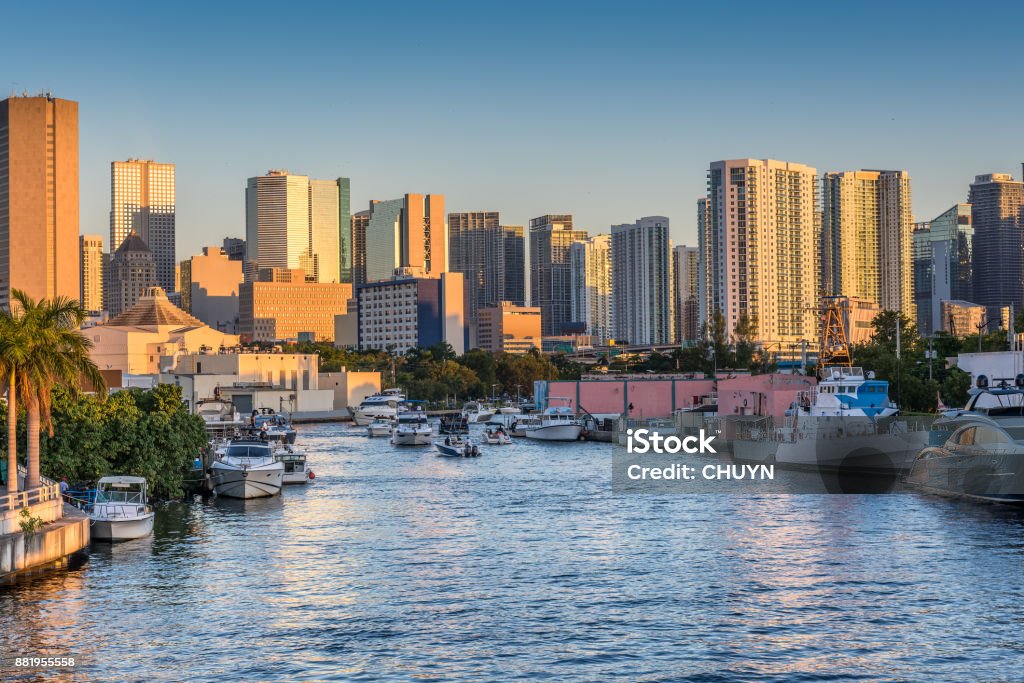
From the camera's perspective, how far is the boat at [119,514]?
47.5m

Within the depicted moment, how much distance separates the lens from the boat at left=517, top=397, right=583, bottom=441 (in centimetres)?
11869

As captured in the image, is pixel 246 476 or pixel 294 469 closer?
pixel 246 476

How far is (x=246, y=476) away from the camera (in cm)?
6538

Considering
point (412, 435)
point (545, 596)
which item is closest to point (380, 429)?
point (412, 435)

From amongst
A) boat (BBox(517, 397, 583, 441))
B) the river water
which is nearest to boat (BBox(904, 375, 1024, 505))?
the river water

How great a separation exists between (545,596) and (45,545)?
1620 cm

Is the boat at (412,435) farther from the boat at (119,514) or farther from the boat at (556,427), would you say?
the boat at (119,514)

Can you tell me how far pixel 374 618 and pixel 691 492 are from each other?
34323 millimetres

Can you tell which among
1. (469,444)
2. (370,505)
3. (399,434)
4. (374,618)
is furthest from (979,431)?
(399,434)

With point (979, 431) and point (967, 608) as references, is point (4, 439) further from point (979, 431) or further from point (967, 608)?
point (979, 431)

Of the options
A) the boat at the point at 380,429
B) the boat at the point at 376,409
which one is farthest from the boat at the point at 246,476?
the boat at the point at 376,409

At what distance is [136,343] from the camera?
7657 inches

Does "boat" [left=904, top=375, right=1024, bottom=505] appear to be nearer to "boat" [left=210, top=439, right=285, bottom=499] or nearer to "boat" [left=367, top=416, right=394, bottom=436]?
"boat" [left=210, top=439, right=285, bottom=499]

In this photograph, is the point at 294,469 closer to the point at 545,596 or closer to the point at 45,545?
the point at 45,545
